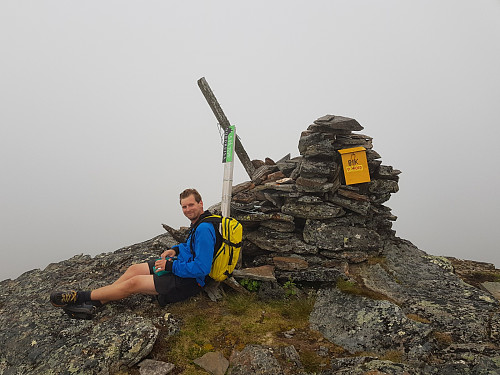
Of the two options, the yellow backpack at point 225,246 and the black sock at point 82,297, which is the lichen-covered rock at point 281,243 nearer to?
the yellow backpack at point 225,246

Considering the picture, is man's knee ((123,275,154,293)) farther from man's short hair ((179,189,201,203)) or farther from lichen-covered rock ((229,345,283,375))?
lichen-covered rock ((229,345,283,375))

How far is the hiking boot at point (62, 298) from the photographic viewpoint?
6.36 meters

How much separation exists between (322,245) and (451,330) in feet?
12.1

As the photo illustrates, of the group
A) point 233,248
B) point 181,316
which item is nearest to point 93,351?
point 181,316

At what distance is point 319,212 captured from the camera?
9.57 metres

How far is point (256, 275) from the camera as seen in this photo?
27.1ft

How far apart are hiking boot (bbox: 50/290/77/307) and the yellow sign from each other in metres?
7.99

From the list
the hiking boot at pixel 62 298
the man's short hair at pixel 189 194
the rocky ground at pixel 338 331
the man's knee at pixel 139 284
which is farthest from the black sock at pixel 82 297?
the man's short hair at pixel 189 194

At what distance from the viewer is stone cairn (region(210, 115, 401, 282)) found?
30.1 feet

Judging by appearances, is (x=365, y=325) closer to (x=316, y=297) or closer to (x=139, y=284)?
(x=316, y=297)

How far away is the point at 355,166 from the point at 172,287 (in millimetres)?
6667

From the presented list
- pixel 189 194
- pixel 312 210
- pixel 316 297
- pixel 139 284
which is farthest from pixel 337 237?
pixel 139 284

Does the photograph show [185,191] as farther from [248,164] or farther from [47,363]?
[248,164]

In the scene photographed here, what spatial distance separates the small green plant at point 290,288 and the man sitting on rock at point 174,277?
8.34ft
